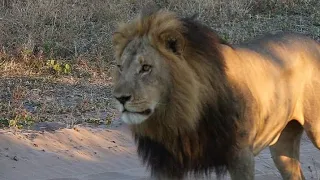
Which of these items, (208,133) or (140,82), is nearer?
(140,82)

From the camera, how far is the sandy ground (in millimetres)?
5512

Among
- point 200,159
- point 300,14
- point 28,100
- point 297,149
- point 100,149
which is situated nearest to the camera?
point 200,159

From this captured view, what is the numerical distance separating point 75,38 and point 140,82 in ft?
19.4

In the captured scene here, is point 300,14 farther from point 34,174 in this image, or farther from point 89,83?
point 34,174

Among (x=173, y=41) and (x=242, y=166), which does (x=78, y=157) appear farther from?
(x=173, y=41)

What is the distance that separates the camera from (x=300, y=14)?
12.0 metres

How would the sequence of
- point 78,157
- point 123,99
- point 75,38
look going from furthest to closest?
point 75,38
point 78,157
point 123,99

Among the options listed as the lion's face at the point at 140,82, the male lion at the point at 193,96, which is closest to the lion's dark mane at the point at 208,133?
the male lion at the point at 193,96

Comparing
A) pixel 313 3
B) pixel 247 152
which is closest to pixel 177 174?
pixel 247 152

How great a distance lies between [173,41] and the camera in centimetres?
388

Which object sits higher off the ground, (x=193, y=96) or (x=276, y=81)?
(x=193, y=96)

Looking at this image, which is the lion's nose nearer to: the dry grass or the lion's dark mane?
the lion's dark mane

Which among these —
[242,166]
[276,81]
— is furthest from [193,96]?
[276,81]

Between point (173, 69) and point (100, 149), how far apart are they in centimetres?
241
